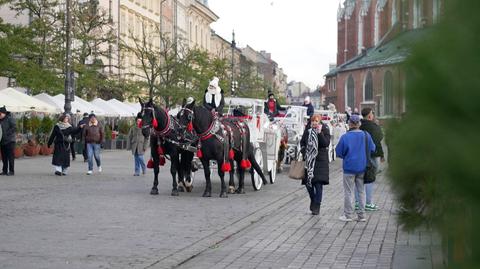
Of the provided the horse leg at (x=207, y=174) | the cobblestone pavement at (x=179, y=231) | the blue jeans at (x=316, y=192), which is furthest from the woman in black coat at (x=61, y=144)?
the blue jeans at (x=316, y=192)

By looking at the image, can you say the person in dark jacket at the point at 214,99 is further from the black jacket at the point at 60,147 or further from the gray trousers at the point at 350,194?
the black jacket at the point at 60,147

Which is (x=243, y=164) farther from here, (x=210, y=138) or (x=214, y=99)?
(x=214, y=99)

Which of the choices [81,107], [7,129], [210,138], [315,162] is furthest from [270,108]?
[81,107]

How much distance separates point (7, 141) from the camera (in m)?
23.7

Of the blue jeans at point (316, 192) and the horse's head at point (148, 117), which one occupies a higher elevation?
the horse's head at point (148, 117)

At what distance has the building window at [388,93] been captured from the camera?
97 cm

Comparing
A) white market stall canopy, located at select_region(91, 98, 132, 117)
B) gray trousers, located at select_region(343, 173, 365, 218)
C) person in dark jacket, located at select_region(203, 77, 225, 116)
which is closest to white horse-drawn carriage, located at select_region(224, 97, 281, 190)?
person in dark jacket, located at select_region(203, 77, 225, 116)

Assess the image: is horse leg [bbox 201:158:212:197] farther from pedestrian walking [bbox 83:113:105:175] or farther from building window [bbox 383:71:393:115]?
building window [bbox 383:71:393:115]

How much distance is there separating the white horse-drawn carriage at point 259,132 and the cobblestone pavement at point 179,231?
65.2 inches

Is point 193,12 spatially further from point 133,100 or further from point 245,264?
point 245,264

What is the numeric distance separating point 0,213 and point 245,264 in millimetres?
6175

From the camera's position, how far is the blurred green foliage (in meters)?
0.84

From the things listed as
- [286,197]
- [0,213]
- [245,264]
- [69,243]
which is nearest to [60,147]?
[286,197]

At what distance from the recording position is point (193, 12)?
95.8 meters
